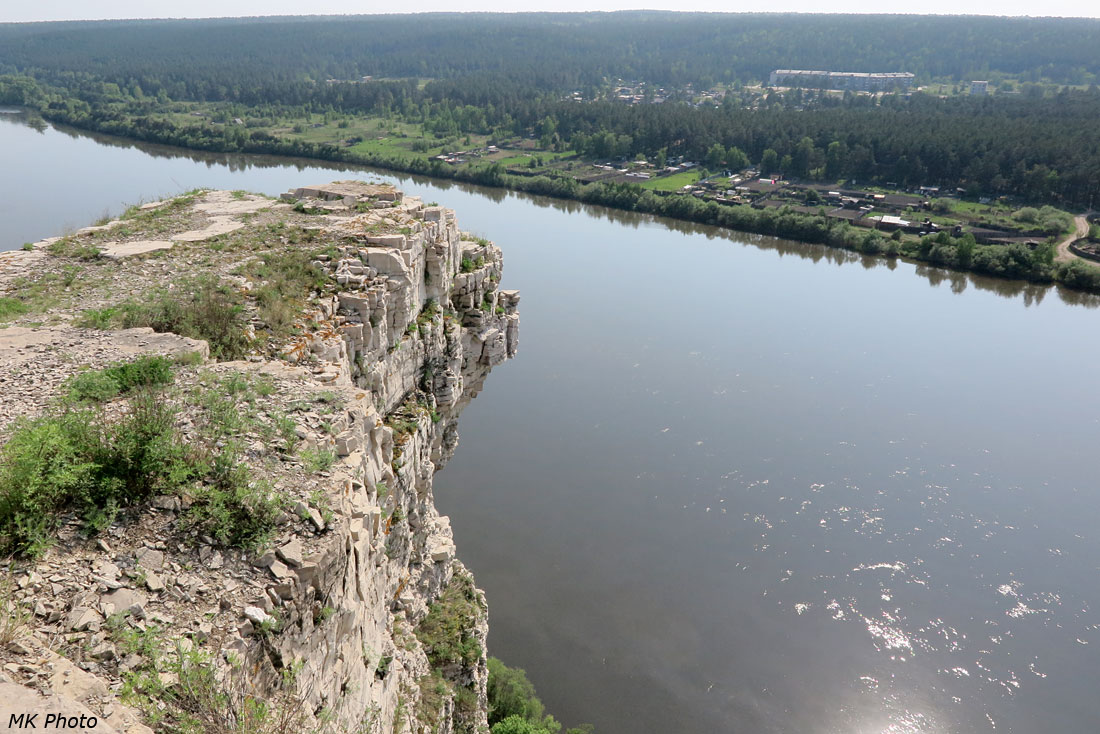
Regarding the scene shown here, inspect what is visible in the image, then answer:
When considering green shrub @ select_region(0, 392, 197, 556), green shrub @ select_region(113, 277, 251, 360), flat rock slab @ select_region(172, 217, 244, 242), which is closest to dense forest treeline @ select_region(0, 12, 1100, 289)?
flat rock slab @ select_region(172, 217, 244, 242)

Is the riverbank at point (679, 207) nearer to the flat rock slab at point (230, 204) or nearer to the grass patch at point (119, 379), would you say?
the flat rock slab at point (230, 204)

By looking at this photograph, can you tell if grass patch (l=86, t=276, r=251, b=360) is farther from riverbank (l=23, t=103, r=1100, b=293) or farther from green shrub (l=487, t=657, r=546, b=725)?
riverbank (l=23, t=103, r=1100, b=293)

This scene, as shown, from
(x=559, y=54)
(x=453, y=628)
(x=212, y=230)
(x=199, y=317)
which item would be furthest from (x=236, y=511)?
(x=559, y=54)

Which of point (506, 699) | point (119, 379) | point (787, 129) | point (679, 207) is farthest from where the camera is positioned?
point (787, 129)

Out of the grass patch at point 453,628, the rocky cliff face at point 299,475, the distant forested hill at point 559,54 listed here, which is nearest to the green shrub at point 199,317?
the rocky cliff face at point 299,475

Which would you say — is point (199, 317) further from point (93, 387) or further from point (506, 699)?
point (506, 699)
